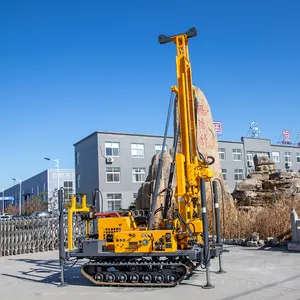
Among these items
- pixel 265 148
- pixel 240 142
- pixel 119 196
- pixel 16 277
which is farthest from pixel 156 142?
pixel 16 277

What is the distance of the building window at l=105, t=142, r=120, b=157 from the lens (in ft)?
136

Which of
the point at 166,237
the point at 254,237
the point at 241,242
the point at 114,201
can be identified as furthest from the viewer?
the point at 114,201

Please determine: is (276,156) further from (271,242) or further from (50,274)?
(50,274)

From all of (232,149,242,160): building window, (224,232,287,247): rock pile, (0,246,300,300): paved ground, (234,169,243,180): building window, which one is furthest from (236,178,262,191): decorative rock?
(232,149,242,160): building window

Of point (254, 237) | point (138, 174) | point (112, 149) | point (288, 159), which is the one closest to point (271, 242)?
point (254, 237)

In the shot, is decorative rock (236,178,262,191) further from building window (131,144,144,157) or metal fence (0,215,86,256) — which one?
building window (131,144,144,157)

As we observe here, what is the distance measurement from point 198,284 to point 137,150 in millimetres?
34926

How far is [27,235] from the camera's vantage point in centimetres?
1681

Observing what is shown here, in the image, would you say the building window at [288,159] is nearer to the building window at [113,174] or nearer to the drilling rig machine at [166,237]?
the building window at [113,174]

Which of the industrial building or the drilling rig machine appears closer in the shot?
the drilling rig machine

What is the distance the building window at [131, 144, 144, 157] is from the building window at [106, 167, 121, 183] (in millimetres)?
2547

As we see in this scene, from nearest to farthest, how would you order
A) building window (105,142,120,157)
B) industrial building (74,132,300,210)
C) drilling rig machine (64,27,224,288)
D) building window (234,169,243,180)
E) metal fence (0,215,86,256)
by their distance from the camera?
drilling rig machine (64,27,224,288) → metal fence (0,215,86,256) → industrial building (74,132,300,210) → building window (105,142,120,157) → building window (234,169,243,180)

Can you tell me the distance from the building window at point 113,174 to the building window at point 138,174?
6.27ft

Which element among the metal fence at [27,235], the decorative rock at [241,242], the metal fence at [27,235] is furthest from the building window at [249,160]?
the metal fence at [27,235]
